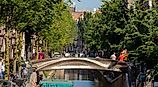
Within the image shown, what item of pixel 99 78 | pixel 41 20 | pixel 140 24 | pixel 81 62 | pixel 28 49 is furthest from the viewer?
pixel 99 78

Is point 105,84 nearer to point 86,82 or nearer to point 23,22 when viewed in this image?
point 86,82

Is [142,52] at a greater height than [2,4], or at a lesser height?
lesser

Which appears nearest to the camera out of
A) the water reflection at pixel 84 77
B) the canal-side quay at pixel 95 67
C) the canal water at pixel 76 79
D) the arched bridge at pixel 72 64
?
the canal-side quay at pixel 95 67

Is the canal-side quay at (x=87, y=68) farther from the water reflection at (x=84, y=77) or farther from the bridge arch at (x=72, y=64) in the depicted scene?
the water reflection at (x=84, y=77)

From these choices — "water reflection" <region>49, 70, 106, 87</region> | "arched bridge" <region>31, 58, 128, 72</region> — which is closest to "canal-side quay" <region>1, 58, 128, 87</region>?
"arched bridge" <region>31, 58, 128, 72</region>

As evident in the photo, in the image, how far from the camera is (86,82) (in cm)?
6112

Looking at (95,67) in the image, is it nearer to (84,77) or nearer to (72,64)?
(72,64)

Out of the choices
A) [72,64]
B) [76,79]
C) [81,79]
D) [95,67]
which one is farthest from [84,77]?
[95,67]

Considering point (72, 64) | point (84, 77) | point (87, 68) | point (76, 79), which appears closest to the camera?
point (87, 68)

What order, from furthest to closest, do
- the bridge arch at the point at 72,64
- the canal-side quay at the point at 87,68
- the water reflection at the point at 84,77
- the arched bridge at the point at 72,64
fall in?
the water reflection at the point at 84,77, the bridge arch at the point at 72,64, the arched bridge at the point at 72,64, the canal-side quay at the point at 87,68

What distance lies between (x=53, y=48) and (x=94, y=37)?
502 inches

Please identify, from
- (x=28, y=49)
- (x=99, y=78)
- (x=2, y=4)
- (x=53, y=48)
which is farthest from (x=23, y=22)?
(x=53, y=48)

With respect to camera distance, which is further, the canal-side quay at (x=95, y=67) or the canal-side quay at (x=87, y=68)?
the canal-side quay at (x=95, y=67)

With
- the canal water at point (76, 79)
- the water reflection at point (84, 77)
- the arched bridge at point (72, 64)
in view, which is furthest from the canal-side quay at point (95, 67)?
the water reflection at point (84, 77)
